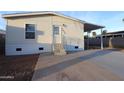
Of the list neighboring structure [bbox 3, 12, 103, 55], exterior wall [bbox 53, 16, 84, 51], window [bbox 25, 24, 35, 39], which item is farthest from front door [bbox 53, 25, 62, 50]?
window [bbox 25, 24, 35, 39]

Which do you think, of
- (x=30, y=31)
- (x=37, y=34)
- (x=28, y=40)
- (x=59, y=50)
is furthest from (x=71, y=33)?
(x=28, y=40)

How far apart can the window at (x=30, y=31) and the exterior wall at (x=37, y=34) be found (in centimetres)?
25

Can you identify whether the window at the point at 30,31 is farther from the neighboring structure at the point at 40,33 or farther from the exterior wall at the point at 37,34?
the exterior wall at the point at 37,34

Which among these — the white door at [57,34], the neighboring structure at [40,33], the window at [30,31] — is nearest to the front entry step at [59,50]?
the neighboring structure at [40,33]

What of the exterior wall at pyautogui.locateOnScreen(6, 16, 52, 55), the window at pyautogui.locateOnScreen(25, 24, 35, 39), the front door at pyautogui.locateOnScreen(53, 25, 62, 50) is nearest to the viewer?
the exterior wall at pyautogui.locateOnScreen(6, 16, 52, 55)

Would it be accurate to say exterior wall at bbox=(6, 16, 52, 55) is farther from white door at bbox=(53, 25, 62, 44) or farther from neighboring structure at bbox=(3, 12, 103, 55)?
white door at bbox=(53, 25, 62, 44)

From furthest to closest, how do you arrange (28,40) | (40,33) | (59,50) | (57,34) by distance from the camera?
1. (57,34)
2. (40,33)
3. (28,40)
4. (59,50)

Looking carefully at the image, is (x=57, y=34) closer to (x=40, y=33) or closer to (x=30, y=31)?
(x=40, y=33)

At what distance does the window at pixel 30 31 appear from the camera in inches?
601

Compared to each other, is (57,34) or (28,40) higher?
(57,34)

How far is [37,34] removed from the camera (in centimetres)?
1536

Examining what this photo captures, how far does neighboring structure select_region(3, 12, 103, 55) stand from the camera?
14.9m

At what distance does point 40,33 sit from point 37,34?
27 centimetres
